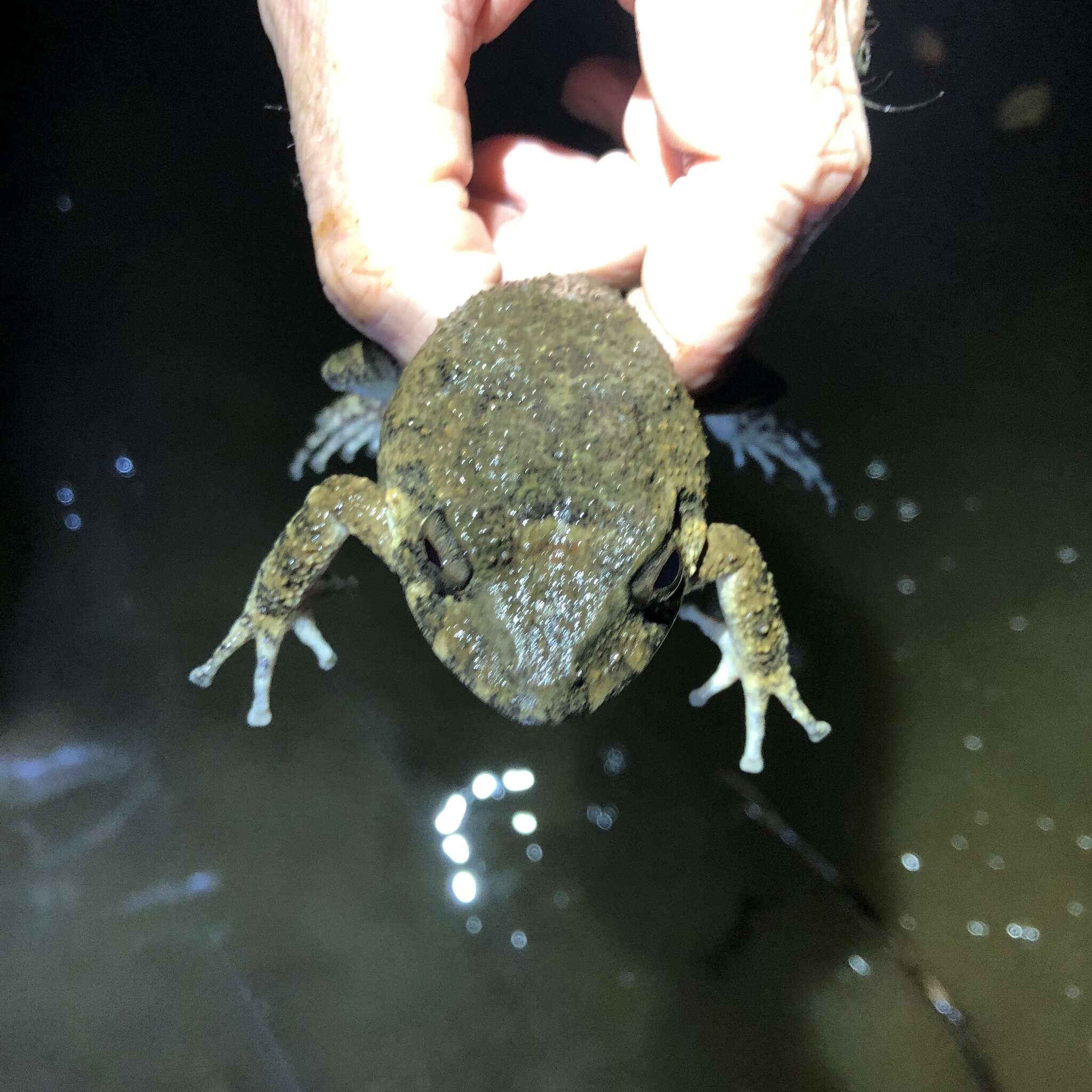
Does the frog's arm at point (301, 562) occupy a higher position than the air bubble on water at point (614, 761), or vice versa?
the frog's arm at point (301, 562)

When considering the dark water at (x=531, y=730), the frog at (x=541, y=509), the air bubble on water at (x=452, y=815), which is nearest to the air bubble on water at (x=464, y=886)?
the dark water at (x=531, y=730)

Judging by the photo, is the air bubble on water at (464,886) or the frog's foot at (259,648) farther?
the air bubble on water at (464,886)

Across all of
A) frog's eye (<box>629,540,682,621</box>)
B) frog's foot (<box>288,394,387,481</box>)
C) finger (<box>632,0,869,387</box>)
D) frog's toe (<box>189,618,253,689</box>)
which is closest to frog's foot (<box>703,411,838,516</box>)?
finger (<box>632,0,869,387</box>)

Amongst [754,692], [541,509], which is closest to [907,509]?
[754,692]

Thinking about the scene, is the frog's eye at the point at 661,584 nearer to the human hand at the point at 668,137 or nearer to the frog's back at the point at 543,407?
the frog's back at the point at 543,407

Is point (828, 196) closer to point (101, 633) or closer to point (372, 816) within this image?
point (372, 816)

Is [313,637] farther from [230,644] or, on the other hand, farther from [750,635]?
[750,635]

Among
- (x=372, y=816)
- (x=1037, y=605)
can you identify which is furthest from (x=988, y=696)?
(x=372, y=816)
